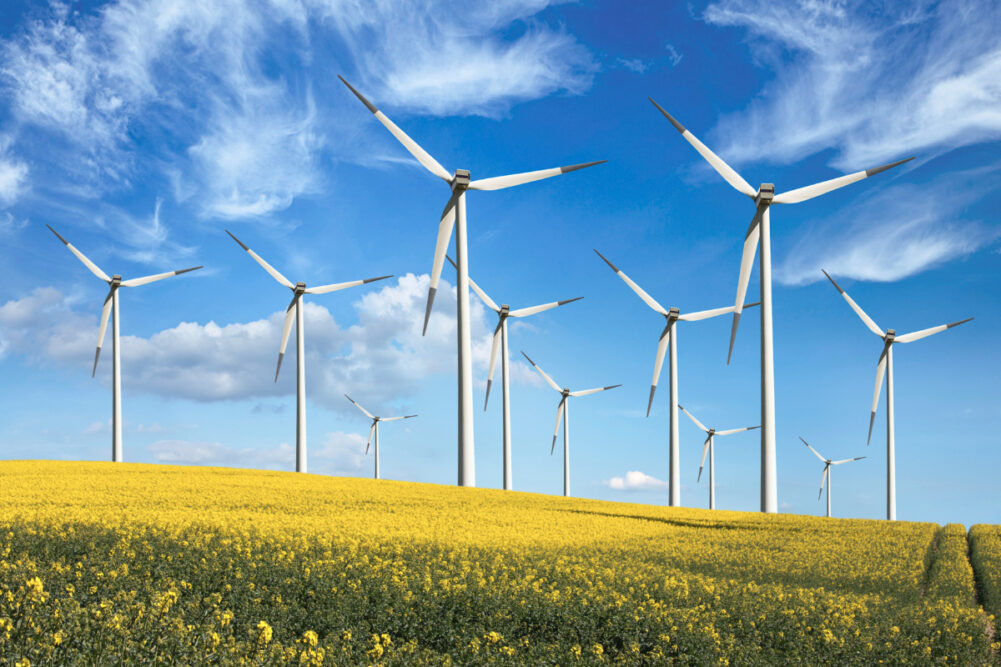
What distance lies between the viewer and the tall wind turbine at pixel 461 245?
49.8 meters

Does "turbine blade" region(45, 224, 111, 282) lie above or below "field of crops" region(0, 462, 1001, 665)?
above

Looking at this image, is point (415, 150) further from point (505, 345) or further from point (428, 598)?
point (428, 598)

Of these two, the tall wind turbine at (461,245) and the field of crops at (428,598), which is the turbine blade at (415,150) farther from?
the field of crops at (428,598)

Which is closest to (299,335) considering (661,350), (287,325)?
(287,325)

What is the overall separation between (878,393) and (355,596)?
240 ft

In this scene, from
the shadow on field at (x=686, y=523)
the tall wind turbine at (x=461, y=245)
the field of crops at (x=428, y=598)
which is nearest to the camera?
the field of crops at (x=428, y=598)

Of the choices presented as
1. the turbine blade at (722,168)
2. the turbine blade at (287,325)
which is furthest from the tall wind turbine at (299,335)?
the turbine blade at (722,168)

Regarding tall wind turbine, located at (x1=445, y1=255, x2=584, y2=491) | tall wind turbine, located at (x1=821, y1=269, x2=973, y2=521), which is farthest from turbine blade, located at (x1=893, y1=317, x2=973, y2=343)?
tall wind turbine, located at (x1=445, y1=255, x2=584, y2=491)

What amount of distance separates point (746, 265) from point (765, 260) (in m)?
1.68

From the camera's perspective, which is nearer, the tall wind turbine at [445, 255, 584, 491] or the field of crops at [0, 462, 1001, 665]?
the field of crops at [0, 462, 1001, 665]

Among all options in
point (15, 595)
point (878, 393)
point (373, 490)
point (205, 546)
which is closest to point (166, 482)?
point (373, 490)

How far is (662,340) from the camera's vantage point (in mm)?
75250

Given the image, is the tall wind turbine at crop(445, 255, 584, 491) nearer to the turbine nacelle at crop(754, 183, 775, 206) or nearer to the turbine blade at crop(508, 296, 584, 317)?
the turbine blade at crop(508, 296, 584, 317)

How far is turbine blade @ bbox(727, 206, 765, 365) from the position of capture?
5419cm
